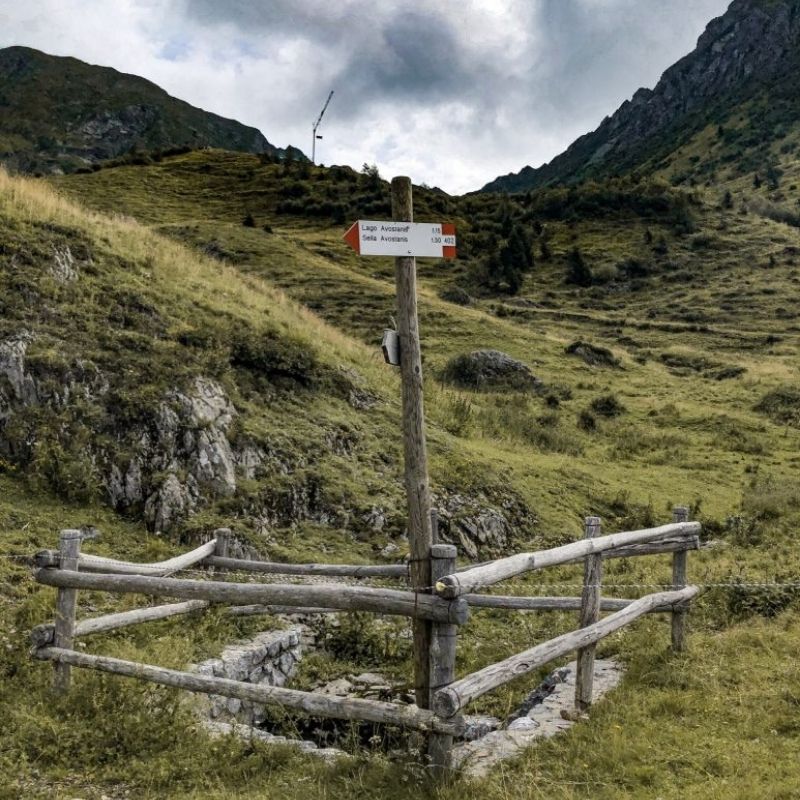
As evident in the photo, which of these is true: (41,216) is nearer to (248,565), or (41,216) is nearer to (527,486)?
(248,565)

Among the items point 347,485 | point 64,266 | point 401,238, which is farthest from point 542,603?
point 64,266

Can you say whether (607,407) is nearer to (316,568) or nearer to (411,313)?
(316,568)

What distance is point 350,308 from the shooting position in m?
38.7

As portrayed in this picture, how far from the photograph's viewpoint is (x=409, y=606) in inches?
209

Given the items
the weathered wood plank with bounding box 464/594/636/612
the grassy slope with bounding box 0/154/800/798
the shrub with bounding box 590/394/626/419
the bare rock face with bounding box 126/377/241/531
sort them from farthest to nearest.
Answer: the shrub with bounding box 590/394/626/419, the bare rock face with bounding box 126/377/241/531, the weathered wood plank with bounding box 464/594/636/612, the grassy slope with bounding box 0/154/800/798

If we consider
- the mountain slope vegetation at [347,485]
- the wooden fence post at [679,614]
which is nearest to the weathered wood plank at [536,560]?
the wooden fence post at [679,614]

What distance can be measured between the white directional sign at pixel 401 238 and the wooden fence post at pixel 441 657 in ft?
7.81

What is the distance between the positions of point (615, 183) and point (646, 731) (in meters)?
73.6

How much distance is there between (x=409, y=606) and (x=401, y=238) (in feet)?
9.58

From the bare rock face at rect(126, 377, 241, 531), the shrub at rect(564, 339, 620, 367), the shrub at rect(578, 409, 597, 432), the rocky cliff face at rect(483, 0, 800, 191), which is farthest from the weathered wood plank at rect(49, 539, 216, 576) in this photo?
the rocky cliff face at rect(483, 0, 800, 191)

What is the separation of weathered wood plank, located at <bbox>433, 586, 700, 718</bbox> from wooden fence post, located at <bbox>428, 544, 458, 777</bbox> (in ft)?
0.42

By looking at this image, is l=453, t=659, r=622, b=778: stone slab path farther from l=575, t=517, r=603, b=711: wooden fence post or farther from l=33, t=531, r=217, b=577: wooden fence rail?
l=33, t=531, r=217, b=577: wooden fence rail

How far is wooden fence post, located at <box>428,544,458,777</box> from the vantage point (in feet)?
16.8

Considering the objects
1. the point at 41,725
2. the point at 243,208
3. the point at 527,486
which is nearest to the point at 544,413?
the point at 527,486
